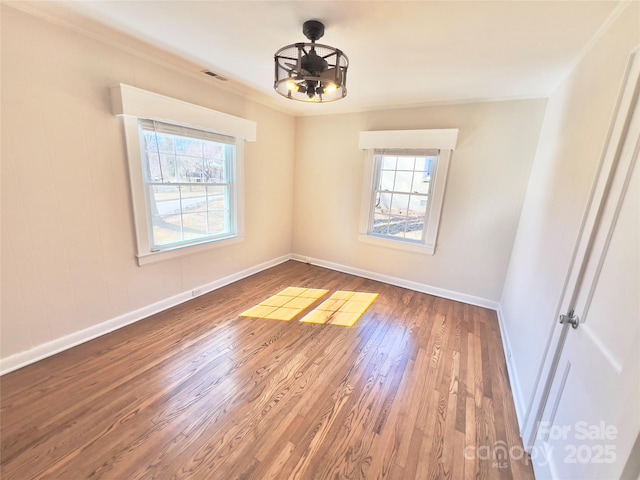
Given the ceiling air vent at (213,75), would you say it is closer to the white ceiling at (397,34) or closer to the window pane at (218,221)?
the white ceiling at (397,34)

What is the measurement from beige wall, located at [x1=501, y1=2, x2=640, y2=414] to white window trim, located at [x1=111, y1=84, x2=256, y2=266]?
2.94 m

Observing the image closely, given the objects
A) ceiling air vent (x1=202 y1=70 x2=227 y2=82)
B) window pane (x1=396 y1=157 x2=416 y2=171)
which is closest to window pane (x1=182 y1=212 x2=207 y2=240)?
ceiling air vent (x1=202 y1=70 x2=227 y2=82)

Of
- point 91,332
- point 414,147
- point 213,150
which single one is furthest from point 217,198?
point 414,147

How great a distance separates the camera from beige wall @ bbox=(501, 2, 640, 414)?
1257 millimetres

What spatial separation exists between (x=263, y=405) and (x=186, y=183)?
7.21 feet

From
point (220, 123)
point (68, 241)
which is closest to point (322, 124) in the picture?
point (220, 123)

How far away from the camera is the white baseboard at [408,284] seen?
10.5ft

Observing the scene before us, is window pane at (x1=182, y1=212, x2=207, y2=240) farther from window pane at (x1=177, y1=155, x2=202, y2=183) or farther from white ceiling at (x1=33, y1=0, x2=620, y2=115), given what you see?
white ceiling at (x1=33, y1=0, x2=620, y2=115)

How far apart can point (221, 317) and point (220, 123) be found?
2.05 meters

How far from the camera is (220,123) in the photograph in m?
2.78

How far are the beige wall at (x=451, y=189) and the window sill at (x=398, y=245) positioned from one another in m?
0.07

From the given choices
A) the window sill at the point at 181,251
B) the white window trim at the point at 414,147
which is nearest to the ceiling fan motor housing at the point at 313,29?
the white window trim at the point at 414,147

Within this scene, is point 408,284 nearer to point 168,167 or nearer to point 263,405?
point 263,405

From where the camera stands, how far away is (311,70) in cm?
149
